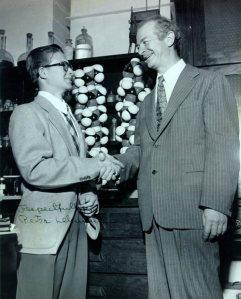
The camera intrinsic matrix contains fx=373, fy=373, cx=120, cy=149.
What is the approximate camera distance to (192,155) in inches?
67.5

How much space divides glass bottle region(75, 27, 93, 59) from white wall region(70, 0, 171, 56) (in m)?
0.17

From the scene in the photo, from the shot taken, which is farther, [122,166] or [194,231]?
[122,166]

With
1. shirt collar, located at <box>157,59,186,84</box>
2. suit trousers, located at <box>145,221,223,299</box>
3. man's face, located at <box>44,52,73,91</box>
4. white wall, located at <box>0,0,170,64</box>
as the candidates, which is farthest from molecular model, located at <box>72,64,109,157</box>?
suit trousers, located at <box>145,221,223,299</box>

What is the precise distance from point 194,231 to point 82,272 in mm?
637

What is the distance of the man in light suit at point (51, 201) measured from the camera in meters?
1.72

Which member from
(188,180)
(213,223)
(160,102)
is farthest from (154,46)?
(213,223)

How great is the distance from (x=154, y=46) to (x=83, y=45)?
125 centimetres

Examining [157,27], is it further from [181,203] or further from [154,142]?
[181,203]

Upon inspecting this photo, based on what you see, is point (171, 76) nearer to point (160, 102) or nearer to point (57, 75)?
point (160, 102)

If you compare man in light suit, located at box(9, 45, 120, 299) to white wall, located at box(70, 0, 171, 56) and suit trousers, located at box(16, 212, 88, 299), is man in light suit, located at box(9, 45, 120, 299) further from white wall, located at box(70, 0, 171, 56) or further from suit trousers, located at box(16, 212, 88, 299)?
white wall, located at box(70, 0, 171, 56)

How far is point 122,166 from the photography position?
2059mm

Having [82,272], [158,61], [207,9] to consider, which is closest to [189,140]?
[158,61]

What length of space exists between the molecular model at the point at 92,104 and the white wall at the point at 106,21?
1.82 ft

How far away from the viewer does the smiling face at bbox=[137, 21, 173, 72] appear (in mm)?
2082
